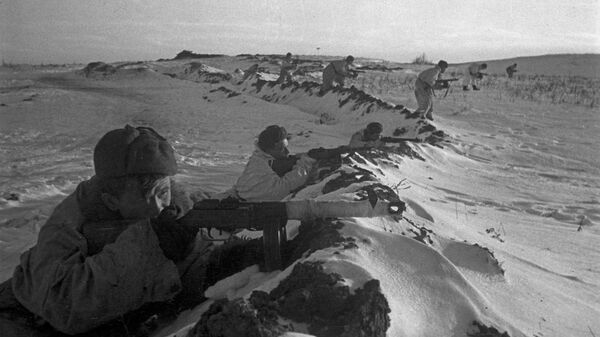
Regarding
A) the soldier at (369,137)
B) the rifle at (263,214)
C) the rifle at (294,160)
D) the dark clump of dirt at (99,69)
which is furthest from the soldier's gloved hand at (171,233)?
the dark clump of dirt at (99,69)

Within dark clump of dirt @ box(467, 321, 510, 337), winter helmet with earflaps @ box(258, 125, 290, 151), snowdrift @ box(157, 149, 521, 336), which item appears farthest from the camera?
winter helmet with earflaps @ box(258, 125, 290, 151)

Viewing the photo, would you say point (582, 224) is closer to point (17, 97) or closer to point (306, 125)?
point (306, 125)

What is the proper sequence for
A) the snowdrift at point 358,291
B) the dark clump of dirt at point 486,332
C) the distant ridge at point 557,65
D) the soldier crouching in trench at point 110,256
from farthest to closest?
the distant ridge at point 557,65, the soldier crouching in trench at point 110,256, the dark clump of dirt at point 486,332, the snowdrift at point 358,291

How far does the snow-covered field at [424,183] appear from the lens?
265cm

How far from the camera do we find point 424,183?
693 centimetres

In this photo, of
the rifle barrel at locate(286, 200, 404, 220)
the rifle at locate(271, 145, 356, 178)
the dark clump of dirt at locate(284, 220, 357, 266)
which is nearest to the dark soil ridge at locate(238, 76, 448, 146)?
the rifle at locate(271, 145, 356, 178)

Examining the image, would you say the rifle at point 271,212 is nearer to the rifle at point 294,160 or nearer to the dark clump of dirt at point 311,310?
the dark clump of dirt at point 311,310

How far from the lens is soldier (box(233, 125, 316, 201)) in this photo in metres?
5.02

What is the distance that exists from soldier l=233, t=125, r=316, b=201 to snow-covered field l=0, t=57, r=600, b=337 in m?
0.27

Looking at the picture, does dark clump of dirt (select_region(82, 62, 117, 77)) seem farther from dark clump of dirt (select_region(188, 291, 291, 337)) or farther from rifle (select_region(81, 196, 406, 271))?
dark clump of dirt (select_region(188, 291, 291, 337))

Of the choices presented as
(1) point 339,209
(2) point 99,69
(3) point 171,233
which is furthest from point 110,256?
(2) point 99,69

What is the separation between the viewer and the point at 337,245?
8.99 feet

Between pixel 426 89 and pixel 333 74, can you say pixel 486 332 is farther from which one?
pixel 333 74

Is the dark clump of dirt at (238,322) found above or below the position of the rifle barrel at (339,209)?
below
